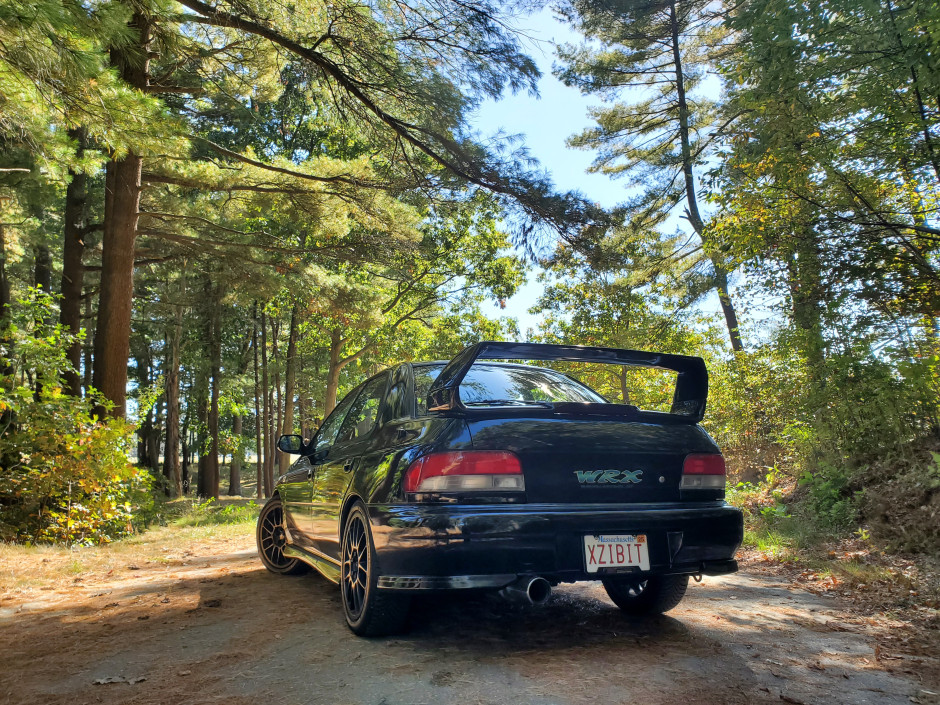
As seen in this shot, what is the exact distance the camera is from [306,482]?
196 inches

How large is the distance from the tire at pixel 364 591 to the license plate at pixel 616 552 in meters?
1.00

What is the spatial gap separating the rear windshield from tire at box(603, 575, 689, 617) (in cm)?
115

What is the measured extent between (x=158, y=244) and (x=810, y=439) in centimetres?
1372

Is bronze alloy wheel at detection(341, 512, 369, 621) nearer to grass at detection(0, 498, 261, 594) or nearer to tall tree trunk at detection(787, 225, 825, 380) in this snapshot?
grass at detection(0, 498, 261, 594)

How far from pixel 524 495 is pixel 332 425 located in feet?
8.18

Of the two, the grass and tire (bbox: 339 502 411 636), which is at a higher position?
tire (bbox: 339 502 411 636)

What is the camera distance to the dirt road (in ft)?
8.77

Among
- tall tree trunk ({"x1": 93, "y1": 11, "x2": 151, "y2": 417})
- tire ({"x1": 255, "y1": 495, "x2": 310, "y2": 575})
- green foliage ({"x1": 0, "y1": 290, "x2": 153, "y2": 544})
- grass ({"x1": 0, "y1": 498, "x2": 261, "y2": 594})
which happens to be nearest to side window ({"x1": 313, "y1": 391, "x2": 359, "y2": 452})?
tire ({"x1": 255, "y1": 495, "x2": 310, "y2": 575})

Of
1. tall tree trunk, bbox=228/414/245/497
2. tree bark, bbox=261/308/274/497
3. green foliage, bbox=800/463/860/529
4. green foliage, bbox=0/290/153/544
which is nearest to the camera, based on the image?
green foliage, bbox=800/463/860/529

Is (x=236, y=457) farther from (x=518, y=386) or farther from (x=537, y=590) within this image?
(x=537, y=590)

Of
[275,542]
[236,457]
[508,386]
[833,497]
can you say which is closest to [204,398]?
[236,457]

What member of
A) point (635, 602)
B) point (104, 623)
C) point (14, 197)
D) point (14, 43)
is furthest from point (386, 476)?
point (14, 197)

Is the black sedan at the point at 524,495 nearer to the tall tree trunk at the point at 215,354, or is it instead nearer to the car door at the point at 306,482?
the car door at the point at 306,482

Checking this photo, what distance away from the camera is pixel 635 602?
408 centimetres
